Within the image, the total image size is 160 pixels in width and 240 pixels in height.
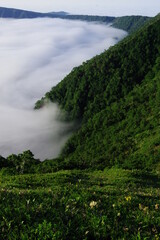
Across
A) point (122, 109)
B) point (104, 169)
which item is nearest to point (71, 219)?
point (104, 169)

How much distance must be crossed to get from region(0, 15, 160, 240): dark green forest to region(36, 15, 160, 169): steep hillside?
1.38 feet

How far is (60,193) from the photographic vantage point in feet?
33.0

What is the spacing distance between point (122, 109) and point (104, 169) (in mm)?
97144

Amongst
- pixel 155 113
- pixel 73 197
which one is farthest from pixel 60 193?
pixel 155 113

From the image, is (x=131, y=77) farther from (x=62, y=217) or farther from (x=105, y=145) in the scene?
(x=62, y=217)

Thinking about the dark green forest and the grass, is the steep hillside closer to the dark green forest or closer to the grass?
the dark green forest

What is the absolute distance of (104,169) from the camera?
158 ft

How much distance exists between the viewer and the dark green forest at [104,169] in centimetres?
713

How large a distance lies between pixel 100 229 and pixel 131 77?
179656 mm

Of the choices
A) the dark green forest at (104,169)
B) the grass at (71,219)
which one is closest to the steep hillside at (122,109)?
the dark green forest at (104,169)

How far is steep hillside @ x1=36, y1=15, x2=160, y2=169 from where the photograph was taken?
91.8m

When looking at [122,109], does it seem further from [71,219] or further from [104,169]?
[71,219]

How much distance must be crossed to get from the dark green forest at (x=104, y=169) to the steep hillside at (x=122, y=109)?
0.42 metres

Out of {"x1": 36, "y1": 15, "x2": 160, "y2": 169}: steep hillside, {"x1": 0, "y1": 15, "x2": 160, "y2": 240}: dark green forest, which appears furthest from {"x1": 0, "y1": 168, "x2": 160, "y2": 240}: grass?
{"x1": 36, "y1": 15, "x2": 160, "y2": 169}: steep hillside
